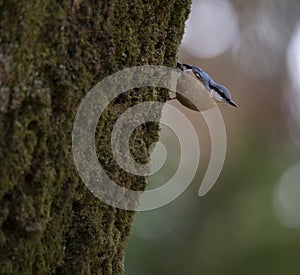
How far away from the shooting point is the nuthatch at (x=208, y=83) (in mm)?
1071

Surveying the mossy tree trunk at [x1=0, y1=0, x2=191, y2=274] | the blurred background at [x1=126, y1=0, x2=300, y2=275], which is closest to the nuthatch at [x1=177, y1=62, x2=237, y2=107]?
the mossy tree trunk at [x1=0, y1=0, x2=191, y2=274]

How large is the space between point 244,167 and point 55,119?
16.9 feet

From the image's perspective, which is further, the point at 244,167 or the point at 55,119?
the point at 244,167

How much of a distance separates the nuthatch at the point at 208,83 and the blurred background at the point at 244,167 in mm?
3692

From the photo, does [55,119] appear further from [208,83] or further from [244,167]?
[244,167]

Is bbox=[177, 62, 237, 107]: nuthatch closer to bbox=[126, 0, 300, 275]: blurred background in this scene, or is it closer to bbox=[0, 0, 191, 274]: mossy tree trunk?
bbox=[0, 0, 191, 274]: mossy tree trunk

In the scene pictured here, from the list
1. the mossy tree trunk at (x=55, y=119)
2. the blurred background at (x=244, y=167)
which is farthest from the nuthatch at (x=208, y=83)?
the blurred background at (x=244, y=167)

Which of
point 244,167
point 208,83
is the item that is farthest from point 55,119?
point 244,167

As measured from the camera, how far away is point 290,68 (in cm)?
630

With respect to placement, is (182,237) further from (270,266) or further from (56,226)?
(56,226)

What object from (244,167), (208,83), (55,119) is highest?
(244,167)

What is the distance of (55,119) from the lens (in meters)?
0.79

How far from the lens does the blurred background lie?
5262 millimetres

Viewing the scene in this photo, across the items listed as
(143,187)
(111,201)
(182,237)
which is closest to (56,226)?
(111,201)
